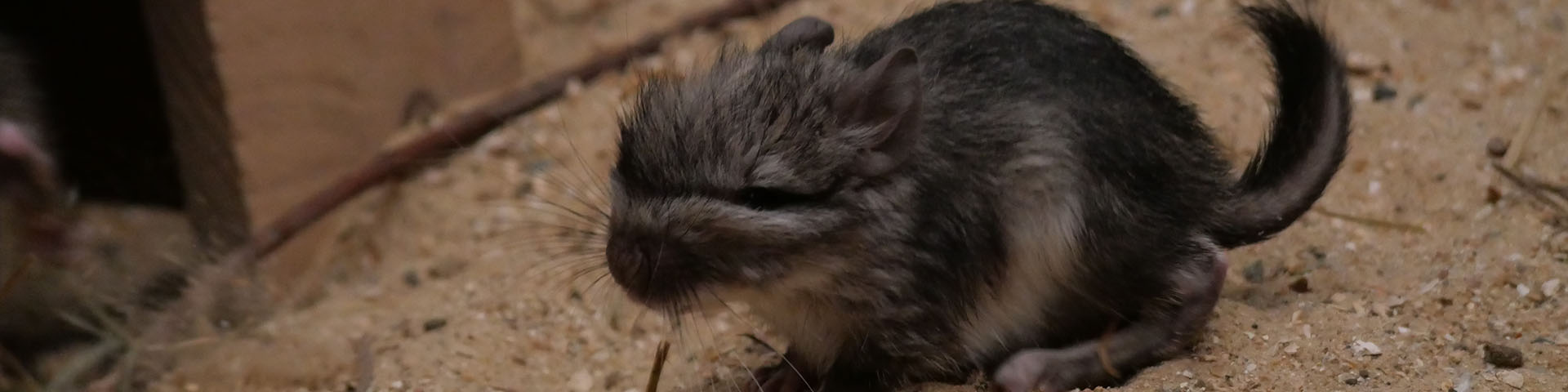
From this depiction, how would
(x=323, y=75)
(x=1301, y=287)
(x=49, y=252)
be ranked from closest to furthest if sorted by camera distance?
(x=1301, y=287), (x=49, y=252), (x=323, y=75)

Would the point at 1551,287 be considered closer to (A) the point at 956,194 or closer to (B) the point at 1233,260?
(B) the point at 1233,260

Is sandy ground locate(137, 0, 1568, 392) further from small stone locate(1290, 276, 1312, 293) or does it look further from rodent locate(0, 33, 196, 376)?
rodent locate(0, 33, 196, 376)

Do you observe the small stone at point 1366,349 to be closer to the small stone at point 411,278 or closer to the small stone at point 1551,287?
the small stone at point 1551,287

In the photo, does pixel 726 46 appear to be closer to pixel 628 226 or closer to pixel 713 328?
pixel 628 226

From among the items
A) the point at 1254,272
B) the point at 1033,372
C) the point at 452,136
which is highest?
the point at 452,136

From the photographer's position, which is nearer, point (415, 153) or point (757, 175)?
point (757, 175)

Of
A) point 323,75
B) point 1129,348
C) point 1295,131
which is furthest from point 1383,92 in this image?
point 323,75

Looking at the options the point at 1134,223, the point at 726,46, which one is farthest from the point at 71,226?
the point at 1134,223
